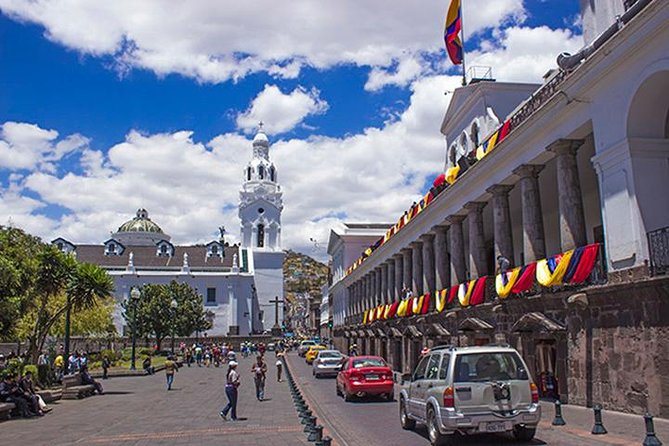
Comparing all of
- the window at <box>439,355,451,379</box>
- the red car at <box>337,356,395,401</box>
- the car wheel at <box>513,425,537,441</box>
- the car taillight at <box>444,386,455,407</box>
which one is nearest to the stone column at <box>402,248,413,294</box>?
the red car at <box>337,356,395,401</box>

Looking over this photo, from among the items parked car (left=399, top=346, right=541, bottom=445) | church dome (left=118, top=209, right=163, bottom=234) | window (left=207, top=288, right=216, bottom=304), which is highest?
church dome (left=118, top=209, right=163, bottom=234)

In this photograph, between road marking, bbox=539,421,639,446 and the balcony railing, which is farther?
the balcony railing

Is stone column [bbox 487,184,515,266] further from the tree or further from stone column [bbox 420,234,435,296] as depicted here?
the tree

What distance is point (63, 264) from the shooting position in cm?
2552

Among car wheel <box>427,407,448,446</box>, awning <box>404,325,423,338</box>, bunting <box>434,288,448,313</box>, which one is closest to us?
car wheel <box>427,407,448,446</box>

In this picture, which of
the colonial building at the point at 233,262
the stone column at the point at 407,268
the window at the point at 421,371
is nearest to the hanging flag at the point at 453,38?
the stone column at the point at 407,268

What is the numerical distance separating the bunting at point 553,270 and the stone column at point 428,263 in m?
15.5

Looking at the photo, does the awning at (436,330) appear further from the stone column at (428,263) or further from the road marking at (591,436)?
the road marking at (591,436)

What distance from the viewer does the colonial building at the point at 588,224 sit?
13.3 m

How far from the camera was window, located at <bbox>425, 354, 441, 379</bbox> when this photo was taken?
39.1ft

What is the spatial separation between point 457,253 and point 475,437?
55.2 ft

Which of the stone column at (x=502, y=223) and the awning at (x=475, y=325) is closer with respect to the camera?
the awning at (x=475, y=325)

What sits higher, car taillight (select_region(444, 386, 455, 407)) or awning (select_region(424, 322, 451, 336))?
awning (select_region(424, 322, 451, 336))

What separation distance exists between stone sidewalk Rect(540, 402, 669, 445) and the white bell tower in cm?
8281
